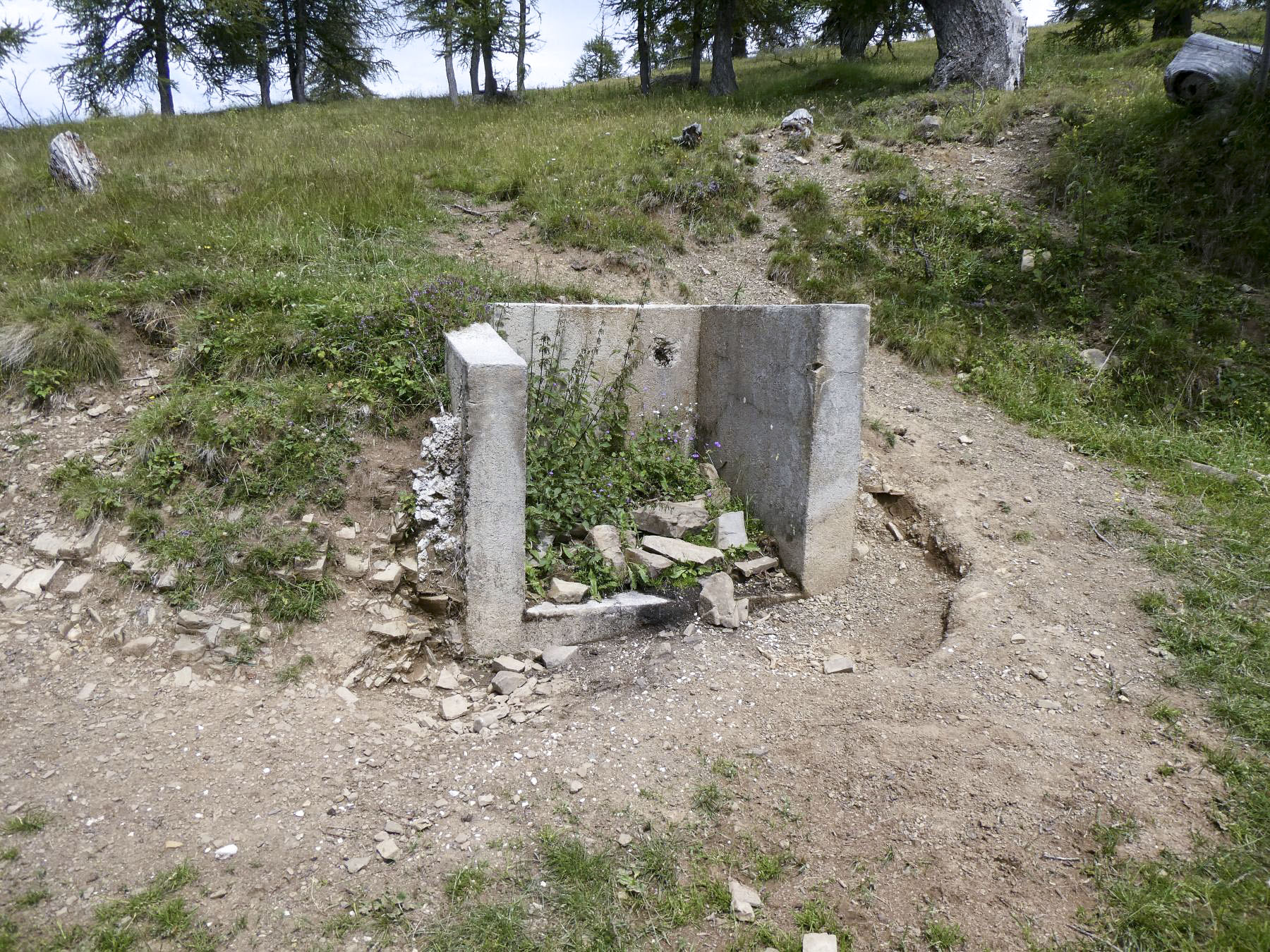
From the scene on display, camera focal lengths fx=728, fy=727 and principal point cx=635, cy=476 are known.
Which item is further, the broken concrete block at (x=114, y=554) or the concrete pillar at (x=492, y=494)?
the broken concrete block at (x=114, y=554)

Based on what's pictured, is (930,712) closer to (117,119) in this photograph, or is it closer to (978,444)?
(978,444)

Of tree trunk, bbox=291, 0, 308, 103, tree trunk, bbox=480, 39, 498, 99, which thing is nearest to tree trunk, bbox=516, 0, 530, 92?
tree trunk, bbox=480, 39, 498, 99

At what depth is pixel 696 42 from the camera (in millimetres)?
15070

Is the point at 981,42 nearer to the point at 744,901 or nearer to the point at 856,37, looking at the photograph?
the point at 856,37

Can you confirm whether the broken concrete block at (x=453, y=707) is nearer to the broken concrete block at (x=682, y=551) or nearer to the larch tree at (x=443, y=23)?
the broken concrete block at (x=682, y=551)

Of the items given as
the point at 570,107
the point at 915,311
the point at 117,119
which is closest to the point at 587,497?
the point at 915,311

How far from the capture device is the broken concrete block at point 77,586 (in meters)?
3.65

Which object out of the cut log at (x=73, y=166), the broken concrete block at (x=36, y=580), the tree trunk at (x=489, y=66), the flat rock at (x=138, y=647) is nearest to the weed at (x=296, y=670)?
the flat rock at (x=138, y=647)

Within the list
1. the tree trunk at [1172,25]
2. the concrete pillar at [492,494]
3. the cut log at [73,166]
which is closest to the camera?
the concrete pillar at [492,494]

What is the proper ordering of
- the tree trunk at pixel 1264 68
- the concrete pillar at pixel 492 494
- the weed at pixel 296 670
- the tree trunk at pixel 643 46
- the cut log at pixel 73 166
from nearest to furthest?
1. the weed at pixel 296 670
2. the concrete pillar at pixel 492 494
3. the cut log at pixel 73 166
4. the tree trunk at pixel 1264 68
5. the tree trunk at pixel 643 46

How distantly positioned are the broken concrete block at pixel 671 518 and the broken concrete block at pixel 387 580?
146 cm

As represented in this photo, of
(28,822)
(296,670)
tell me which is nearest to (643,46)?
(296,670)

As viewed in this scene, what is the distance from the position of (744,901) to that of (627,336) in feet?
11.7

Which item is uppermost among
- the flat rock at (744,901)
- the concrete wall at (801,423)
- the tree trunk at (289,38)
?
the tree trunk at (289,38)
